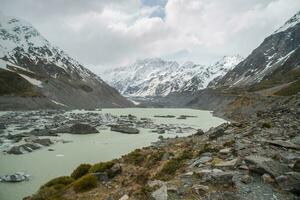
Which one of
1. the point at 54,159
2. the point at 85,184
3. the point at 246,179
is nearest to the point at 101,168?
the point at 85,184

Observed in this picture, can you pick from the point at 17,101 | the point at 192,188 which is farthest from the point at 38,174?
the point at 17,101

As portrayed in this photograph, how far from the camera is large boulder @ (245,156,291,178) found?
1420 centimetres

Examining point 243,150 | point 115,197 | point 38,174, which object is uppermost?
point 243,150

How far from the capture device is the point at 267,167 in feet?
47.5

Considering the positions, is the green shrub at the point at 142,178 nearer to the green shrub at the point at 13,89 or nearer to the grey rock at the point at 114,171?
the grey rock at the point at 114,171

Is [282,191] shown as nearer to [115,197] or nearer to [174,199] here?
[174,199]

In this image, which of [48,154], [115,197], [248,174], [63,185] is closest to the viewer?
[248,174]

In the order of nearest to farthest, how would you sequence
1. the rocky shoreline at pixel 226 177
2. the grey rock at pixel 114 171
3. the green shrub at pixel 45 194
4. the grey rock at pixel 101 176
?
the rocky shoreline at pixel 226 177 → the green shrub at pixel 45 194 → the grey rock at pixel 101 176 → the grey rock at pixel 114 171

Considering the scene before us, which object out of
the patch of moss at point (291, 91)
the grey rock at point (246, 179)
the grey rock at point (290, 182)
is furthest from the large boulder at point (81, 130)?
the patch of moss at point (291, 91)

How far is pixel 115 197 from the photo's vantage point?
17.5 meters

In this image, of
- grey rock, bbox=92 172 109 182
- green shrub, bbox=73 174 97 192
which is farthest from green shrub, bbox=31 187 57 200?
grey rock, bbox=92 172 109 182

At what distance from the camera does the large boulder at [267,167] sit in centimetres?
1420

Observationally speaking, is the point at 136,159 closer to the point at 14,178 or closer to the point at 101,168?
the point at 101,168

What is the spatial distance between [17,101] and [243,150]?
160 m
